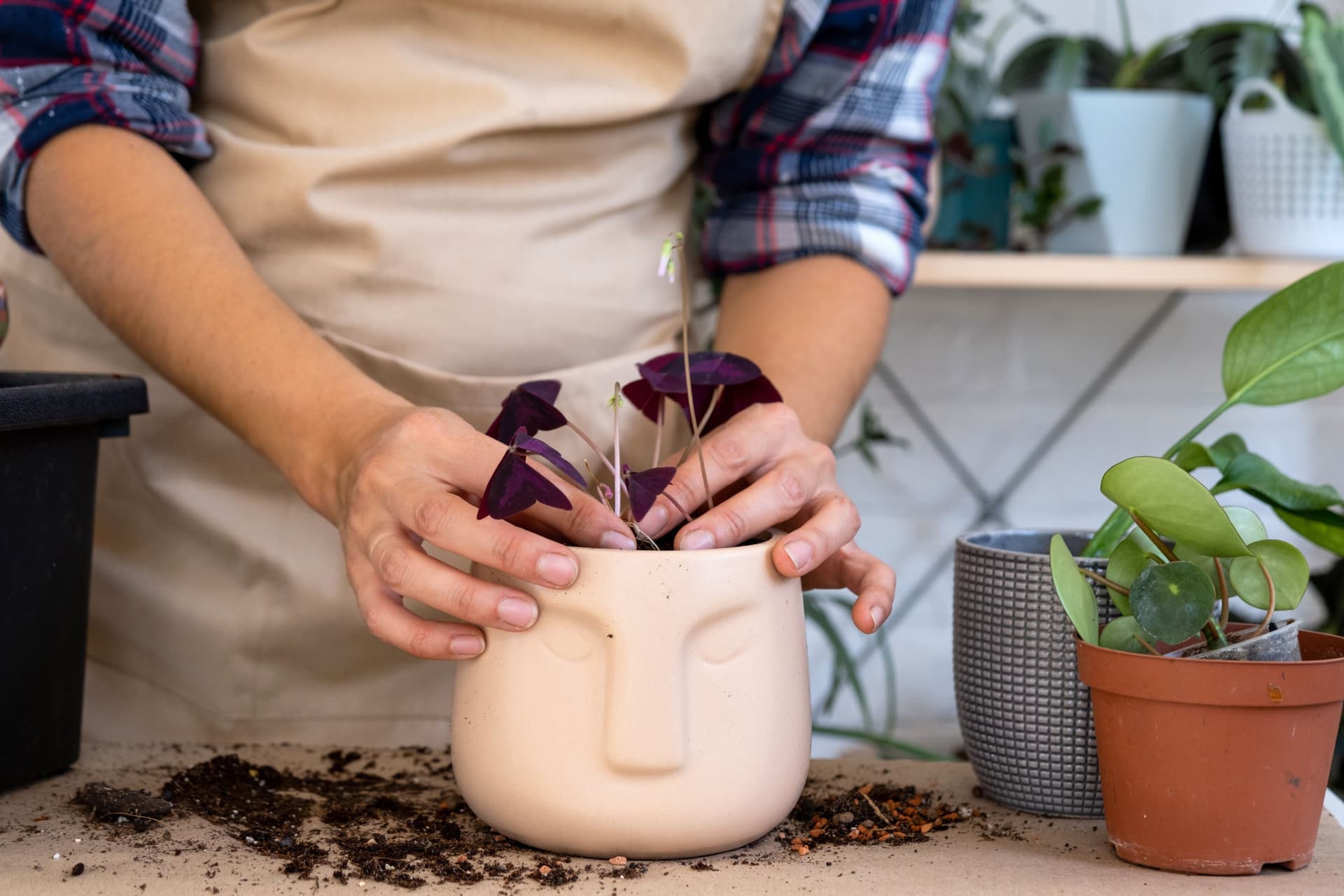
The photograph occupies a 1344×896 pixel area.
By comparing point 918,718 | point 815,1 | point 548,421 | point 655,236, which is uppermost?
point 815,1

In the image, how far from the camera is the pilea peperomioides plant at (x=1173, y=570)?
50cm

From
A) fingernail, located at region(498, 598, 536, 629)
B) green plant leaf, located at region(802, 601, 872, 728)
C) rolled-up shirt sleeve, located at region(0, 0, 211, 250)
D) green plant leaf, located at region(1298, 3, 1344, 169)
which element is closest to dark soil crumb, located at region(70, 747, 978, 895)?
fingernail, located at region(498, 598, 536, 629)

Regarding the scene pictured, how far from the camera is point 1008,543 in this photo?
67 cm

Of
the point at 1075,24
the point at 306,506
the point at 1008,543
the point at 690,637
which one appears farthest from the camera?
the point at 1075,24

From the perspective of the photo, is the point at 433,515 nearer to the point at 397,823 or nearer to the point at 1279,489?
the point at 397,823

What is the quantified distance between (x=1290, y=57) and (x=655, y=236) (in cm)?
93

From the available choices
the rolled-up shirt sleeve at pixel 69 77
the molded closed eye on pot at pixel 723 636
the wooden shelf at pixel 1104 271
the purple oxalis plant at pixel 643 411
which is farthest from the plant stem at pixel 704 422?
the wooden shelf at pixel 1104 271

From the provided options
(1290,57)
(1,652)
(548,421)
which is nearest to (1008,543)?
(548,421)

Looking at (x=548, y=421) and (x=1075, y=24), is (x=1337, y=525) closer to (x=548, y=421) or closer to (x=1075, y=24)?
(x=548, y=421)

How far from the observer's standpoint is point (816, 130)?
2.97 feet

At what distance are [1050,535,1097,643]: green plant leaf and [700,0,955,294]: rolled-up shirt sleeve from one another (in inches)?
15.7

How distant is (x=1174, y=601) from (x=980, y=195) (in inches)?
43.3

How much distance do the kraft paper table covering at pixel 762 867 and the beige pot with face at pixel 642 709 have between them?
0.02 meters

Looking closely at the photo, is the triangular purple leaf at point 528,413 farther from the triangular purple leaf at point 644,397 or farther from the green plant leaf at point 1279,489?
the green plant leaf at point 1279,489
